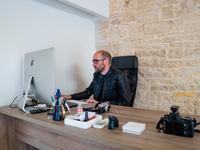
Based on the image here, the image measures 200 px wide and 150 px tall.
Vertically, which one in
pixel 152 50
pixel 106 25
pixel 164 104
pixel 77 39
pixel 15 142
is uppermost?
pixel 106 25

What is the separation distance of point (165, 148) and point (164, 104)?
1.86m

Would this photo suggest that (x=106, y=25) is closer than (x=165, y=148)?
No

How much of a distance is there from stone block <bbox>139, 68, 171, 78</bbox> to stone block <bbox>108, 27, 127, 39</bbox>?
0.67 meters

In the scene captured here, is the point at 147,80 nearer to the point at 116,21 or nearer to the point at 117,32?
the point at 117,32

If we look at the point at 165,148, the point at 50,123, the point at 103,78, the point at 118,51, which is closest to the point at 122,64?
the point at 103,78

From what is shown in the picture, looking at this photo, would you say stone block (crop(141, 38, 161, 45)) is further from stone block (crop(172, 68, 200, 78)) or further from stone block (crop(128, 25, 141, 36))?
stone block (crop(172, 68, 200, 78))

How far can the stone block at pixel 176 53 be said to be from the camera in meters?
2.29

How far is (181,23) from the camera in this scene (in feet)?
7.52

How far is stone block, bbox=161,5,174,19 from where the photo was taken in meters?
2.37

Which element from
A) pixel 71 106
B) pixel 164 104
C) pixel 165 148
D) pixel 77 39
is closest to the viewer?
pixel 165 148

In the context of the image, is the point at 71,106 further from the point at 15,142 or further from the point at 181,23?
the point at 181,23

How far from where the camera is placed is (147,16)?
2570 mm

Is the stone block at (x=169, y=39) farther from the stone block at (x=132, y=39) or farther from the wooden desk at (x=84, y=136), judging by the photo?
the wooden desk at (x=84, y=136)

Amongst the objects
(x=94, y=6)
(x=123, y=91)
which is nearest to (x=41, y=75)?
(x=123, y=91)
